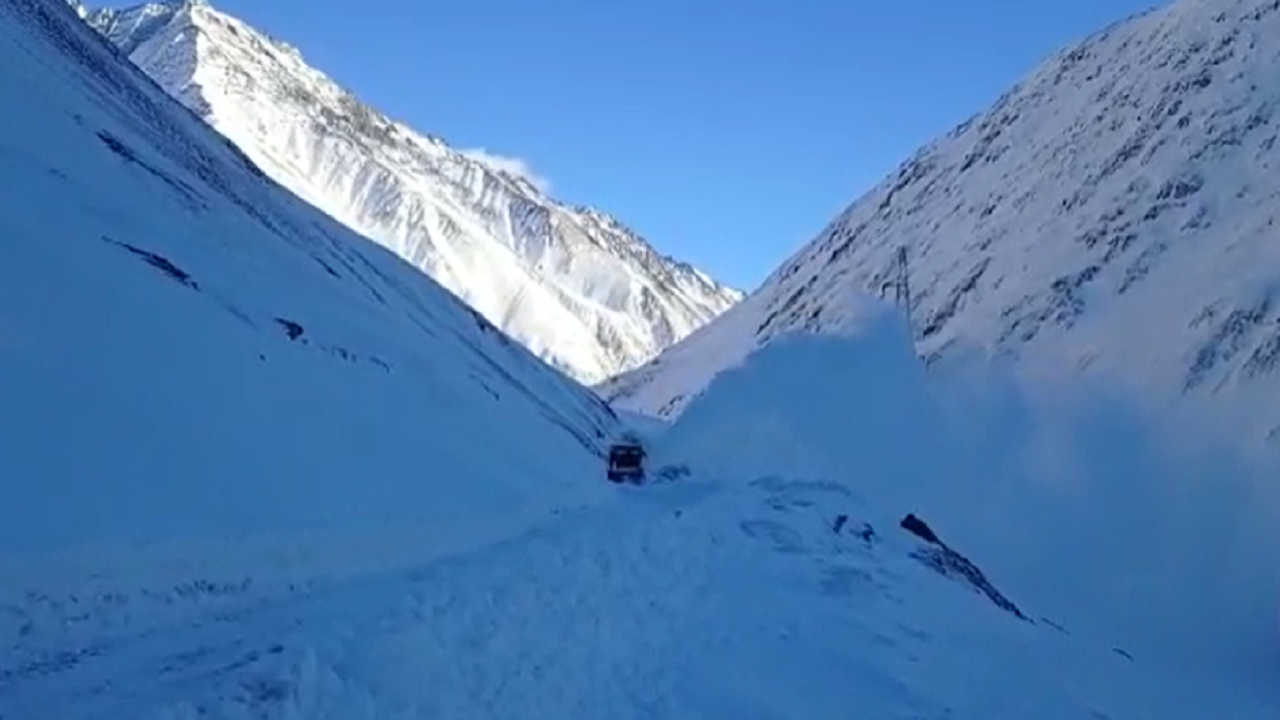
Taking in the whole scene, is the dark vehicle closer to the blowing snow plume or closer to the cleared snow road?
the blowing snow plume

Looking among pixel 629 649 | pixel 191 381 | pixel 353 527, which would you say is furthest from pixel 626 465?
pixel 629 649

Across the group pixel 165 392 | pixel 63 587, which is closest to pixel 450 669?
pixel 63 587

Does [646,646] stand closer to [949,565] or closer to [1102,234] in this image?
[949,565]

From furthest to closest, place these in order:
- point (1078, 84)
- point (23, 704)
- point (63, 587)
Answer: point (1078, 84) → point (63, 587) → point (23, 704)

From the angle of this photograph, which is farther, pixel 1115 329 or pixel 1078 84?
pixel 1078 84

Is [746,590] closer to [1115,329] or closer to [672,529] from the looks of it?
[672,529]

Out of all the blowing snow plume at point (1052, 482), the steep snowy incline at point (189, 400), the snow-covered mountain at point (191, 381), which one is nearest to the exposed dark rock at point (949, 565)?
the steep snowy incline at point (189, 400)
